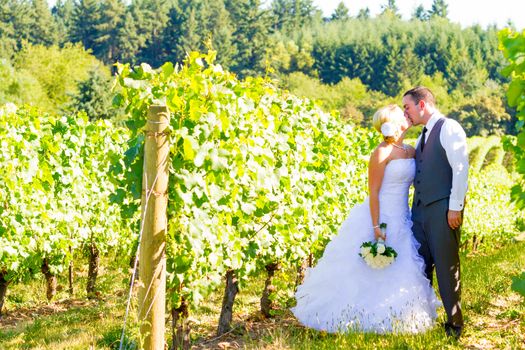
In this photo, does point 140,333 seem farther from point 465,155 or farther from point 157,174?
point 465,155

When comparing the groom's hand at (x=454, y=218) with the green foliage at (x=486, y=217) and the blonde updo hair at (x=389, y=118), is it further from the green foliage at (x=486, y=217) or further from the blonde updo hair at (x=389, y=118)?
the green foliage at (x=486, y=217)

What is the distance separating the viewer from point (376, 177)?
5078 mm

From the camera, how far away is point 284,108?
697 centimetres

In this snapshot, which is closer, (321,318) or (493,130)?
(321,318)

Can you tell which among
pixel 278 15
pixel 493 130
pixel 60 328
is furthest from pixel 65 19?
pixel 60 328

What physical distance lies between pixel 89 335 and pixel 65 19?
4076 inches

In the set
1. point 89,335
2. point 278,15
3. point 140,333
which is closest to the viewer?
point 140,333

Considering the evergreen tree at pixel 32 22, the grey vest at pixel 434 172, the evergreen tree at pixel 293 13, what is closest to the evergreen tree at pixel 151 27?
the evergreen tree at pixel 32 22

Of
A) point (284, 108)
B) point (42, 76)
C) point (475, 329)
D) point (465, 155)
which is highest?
point (42, 76)

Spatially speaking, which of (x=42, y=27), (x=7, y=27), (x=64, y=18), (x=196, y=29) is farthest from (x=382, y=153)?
(x=64, y=18)

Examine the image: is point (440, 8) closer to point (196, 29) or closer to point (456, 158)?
point (196, 29)

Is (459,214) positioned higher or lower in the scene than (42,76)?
lower

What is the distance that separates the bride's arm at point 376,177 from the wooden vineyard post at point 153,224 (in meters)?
1.95

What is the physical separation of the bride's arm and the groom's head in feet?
1.15
